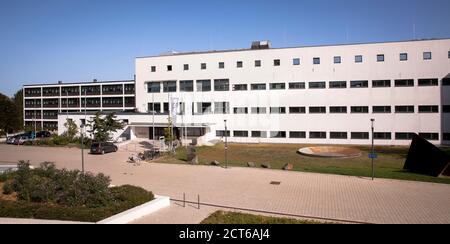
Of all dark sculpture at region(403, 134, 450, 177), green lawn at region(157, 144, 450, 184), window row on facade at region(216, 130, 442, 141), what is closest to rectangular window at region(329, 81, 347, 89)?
window row on facade at region(216, 130, 442, 141)

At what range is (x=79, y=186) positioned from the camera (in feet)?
47.7

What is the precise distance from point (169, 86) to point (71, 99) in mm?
27817

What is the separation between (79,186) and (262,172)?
1294 cm

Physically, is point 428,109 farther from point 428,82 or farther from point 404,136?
point 404,136

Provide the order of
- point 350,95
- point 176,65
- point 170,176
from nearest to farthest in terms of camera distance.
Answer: point 170,176
point 350,95
point 176,65

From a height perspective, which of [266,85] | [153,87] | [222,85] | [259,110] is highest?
[153,87]

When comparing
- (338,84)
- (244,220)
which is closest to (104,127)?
Result: (338,84)

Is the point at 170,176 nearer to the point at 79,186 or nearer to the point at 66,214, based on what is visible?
the point at 79,186

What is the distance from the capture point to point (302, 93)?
43031 millimetres

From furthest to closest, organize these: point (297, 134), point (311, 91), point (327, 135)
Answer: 1. point (297, 134)
2. point (311, 91)
3. point (327, 135)

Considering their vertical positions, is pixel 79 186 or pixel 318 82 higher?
pixel 318 82

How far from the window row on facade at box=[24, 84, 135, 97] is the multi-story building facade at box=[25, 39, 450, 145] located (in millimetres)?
12511

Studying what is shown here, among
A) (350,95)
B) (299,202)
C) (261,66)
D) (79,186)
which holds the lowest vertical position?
(299,202)
